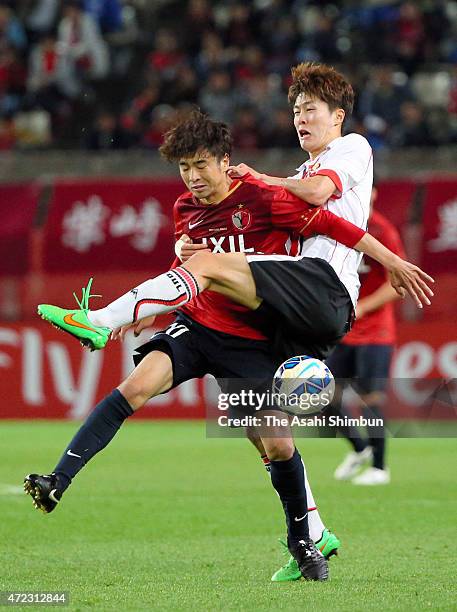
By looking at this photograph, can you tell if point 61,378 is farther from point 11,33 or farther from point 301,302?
point 301,302

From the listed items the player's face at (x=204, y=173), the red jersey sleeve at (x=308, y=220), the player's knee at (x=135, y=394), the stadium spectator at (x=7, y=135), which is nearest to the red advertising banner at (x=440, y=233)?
the stadium spectator at (x=7, y=135)

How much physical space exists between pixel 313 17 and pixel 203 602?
15.9m

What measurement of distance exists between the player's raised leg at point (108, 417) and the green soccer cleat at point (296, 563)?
1.08m

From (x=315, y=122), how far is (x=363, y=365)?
4495 mm

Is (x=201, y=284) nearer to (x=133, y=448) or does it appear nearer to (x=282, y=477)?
(x=282, y=477)

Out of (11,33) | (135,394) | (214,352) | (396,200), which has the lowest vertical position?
(135,394)

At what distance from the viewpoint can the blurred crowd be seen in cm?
1820

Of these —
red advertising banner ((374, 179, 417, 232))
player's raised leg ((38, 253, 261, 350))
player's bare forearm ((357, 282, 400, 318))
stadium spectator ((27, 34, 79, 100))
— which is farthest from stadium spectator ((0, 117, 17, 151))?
player's raised leg ((38, 253, 261, 350))

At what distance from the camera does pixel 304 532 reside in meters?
6.22

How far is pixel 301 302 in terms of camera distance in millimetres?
6070

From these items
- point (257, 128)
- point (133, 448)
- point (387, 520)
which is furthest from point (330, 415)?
point (257, 128)

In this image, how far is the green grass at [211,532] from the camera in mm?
5719

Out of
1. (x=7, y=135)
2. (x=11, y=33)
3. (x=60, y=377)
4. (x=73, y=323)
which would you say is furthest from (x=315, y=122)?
(x=11, y=33)

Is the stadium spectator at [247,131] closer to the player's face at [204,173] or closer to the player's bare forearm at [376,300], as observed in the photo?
the player's bare forearm at [376,300]
